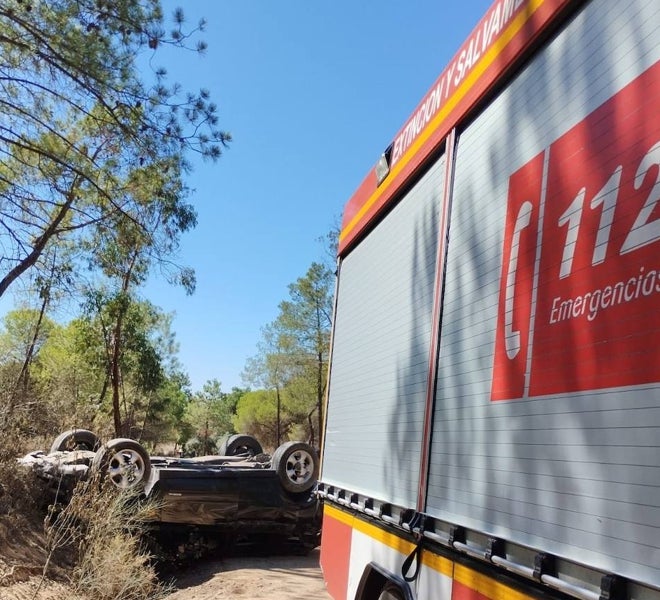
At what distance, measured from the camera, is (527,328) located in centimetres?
231

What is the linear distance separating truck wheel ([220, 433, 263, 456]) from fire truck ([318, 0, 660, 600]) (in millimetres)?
9392

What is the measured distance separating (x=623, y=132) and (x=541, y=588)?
139 cm

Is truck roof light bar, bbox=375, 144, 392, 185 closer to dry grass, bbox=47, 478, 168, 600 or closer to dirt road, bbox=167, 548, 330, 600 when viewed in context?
dry grass, bbox=47, 478, 168, 600

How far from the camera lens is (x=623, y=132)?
1.93 meters

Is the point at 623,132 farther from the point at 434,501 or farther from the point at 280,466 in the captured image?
the point at 280,466

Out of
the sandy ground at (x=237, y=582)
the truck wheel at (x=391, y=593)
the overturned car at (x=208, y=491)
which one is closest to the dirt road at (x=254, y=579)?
the sandy ground at (x=237, y=582)

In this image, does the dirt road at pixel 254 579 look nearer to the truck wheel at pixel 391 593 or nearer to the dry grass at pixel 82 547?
the dry grass at pixel 82 547

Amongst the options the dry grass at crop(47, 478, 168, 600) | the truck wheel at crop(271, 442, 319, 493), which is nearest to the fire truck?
the dry grass at crop(47, 478, 168, 600)

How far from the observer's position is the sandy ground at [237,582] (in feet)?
22.9

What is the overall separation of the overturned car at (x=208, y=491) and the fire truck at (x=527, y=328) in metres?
4.96

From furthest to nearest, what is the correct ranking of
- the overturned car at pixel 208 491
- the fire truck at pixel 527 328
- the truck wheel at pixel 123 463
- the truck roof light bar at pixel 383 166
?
1. the overturned car at pixel 208 491
2. the truck wheel at pixel 123 463
3. the truck roof light bar at pixel 383 166
4. the fire truck at pixel 527 328

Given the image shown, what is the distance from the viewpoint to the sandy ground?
697cm

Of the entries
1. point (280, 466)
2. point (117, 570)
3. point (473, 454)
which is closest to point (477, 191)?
point (473, 454)

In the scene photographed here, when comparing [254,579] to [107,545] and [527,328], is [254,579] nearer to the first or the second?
[107,545]
